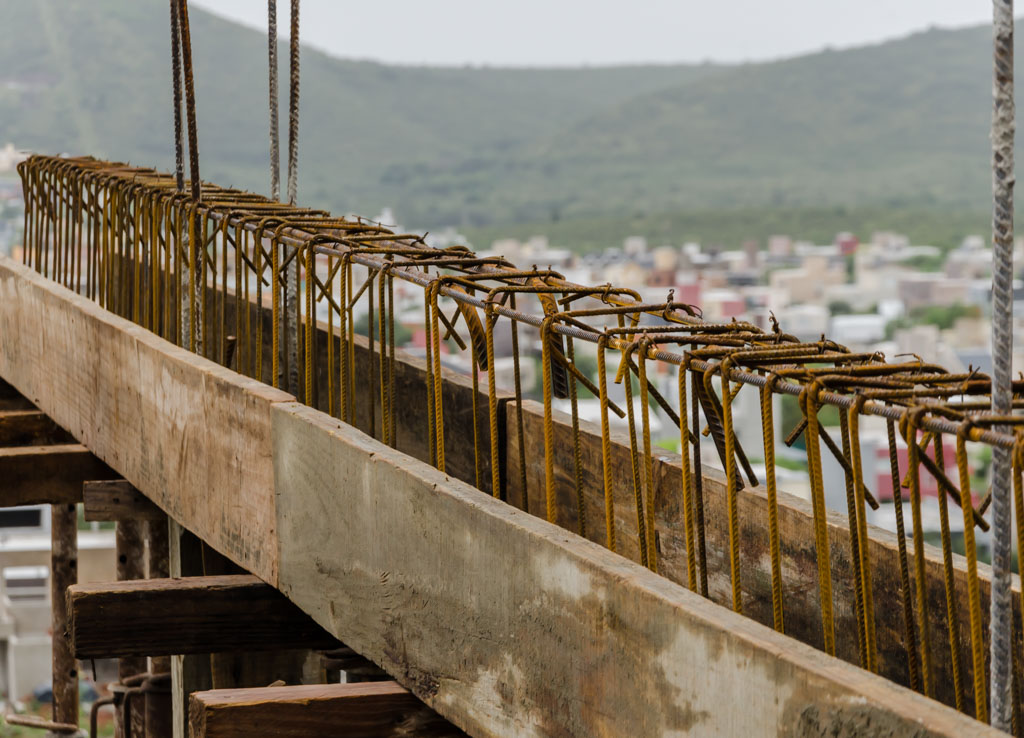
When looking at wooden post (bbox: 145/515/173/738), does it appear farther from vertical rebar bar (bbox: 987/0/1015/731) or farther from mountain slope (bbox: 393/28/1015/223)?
mountain slope (bbox: 393/28/1015/223)

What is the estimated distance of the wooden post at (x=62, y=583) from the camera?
10.7m

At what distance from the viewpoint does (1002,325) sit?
11.9ft

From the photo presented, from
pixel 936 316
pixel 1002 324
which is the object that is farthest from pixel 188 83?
pixel 936 316

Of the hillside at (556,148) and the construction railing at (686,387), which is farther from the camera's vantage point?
the hillside at (556,148)

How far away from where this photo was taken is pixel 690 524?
4.85 m

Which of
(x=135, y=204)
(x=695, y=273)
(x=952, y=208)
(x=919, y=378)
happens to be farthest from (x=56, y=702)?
(x=952, y=208)

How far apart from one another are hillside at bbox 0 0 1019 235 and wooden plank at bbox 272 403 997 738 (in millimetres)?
154837

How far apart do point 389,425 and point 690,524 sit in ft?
7.56

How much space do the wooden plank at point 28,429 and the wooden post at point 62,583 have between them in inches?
63.6

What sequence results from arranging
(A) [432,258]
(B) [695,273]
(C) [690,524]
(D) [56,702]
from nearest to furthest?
1. (C) [690,524]
2. (A) [432,258]
3. (D) [56,702]
4. (B) [695,273]

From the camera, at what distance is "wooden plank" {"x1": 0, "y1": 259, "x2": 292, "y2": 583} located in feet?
20.0

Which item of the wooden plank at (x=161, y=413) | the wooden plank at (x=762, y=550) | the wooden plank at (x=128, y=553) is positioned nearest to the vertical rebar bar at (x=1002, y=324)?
the wooden plank at (x=762, y=550)

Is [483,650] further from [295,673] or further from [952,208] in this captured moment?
[952,208]

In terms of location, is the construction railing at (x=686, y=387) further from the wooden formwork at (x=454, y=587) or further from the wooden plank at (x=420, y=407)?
the wooden formwork at (x=454, y=587)
